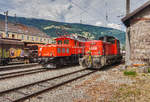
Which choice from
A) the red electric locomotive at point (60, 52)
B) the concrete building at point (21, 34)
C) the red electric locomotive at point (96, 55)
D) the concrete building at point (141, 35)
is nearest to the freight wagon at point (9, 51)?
the red electric locomotive at point (60, 52)

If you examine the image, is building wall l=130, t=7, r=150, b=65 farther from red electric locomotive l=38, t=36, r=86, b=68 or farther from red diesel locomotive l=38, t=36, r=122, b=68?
red electric locomotive l=38, t=36, r=86, b=68

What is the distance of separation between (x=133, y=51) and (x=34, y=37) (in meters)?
45.3

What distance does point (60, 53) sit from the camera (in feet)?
38.2

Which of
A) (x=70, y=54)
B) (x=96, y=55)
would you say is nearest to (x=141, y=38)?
(x=96, y=55)

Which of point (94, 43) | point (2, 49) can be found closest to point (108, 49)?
point (94, 43)

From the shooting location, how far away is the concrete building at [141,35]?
1053cm

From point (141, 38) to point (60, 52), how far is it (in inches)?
289

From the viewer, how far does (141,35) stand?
10.8 meters

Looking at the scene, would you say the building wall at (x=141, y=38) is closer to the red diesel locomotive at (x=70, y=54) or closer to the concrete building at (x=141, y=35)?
the concrete building at (x=141, y=35)

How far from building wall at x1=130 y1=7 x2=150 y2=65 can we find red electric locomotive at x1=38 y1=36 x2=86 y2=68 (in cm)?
571

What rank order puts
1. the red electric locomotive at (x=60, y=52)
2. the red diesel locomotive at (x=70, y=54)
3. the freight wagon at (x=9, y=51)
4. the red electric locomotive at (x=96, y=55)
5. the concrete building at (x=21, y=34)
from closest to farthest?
the red electric locomotive at (x=96, y=55) → the red diesel locomotive at (x=70, y=54) → the red electric locomotive at (x=60, y=52) → the freight wagon at (x=9, y=51) → the concrete building at (x=21, y=34)

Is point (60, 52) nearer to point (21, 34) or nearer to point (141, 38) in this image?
point (141, 38)

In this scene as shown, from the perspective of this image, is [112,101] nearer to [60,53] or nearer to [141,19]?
[60,53]

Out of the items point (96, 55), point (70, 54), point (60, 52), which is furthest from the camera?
point (70, 54)
